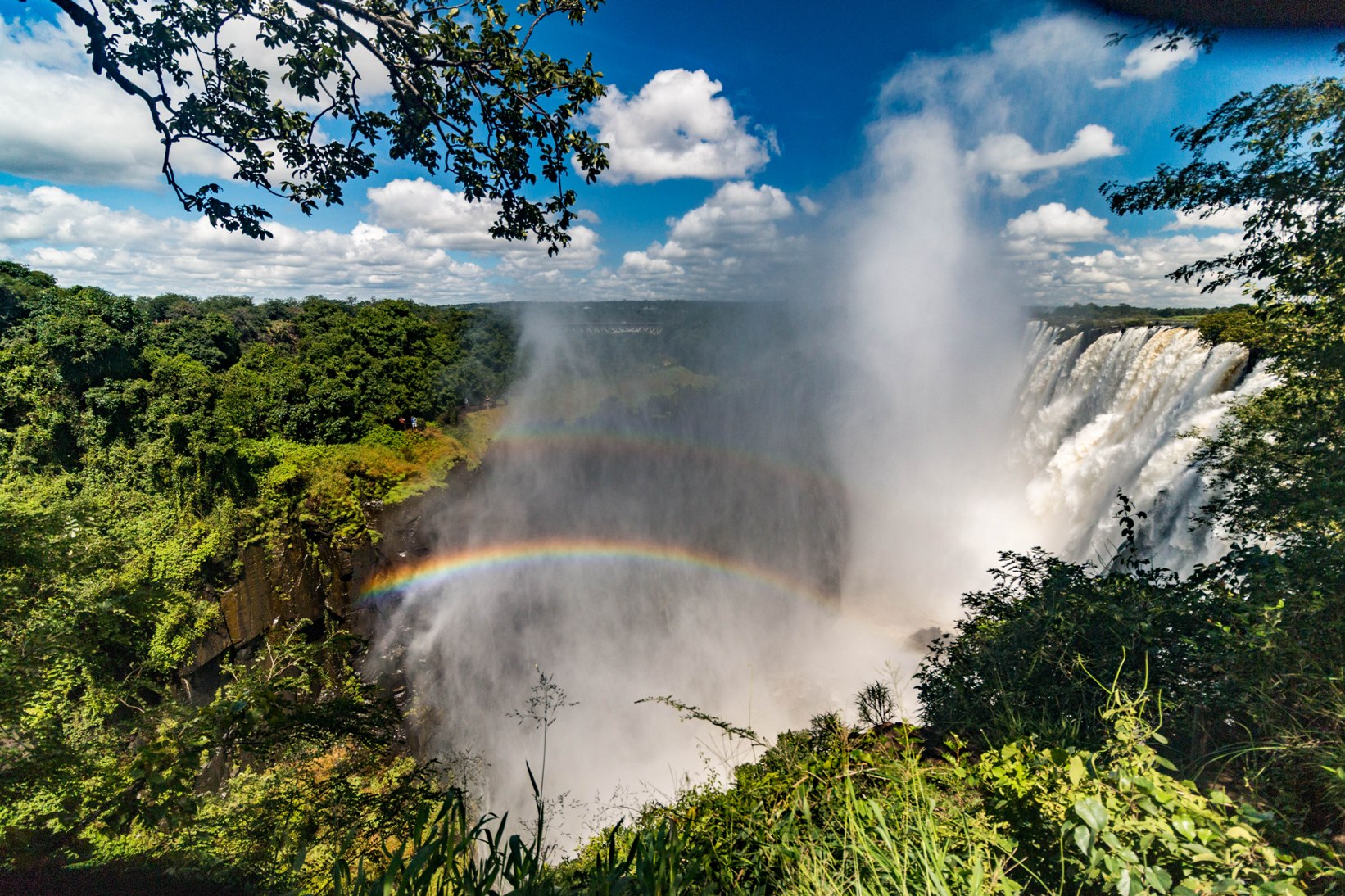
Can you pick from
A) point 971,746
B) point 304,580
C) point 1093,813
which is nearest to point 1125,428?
point 971,746

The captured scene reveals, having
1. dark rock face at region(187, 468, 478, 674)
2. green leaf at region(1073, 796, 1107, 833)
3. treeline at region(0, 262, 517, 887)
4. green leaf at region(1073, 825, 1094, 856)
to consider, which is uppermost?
green leaf at region(1073, 796, 1107, 833)

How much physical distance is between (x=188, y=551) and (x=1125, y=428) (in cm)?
2774

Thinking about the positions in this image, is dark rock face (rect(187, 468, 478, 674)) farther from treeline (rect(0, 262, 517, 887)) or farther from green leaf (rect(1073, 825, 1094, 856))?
green leaf (rect(1073, 825, 1094, 856))

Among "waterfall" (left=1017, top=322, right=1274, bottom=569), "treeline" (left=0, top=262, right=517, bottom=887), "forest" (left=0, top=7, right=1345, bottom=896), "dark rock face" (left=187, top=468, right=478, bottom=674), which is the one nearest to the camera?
"forest" (left=0, top=7, right=1345, bottom=896)

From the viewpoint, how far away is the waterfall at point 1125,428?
435 inches

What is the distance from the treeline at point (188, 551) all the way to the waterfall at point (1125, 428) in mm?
10402

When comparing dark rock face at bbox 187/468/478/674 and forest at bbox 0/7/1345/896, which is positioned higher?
forest at bbox 0/7/1345/896

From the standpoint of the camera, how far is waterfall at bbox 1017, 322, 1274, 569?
11.0 meters

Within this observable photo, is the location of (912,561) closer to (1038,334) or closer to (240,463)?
(1038,334)

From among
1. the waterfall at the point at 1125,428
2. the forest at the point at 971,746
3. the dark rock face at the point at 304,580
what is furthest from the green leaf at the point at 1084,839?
the dark rock face at the point at 304,580

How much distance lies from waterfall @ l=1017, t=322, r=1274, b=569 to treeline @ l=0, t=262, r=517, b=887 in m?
10.4

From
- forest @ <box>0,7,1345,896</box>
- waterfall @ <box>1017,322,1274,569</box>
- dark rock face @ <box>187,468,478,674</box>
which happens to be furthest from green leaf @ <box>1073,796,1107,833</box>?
dark rock face @ <box>187,468,478,674</box>

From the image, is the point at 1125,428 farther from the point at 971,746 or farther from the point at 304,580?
the point at 304,580

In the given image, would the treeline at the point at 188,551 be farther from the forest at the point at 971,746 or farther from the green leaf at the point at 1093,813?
the green leaf at the point at 1093,813
